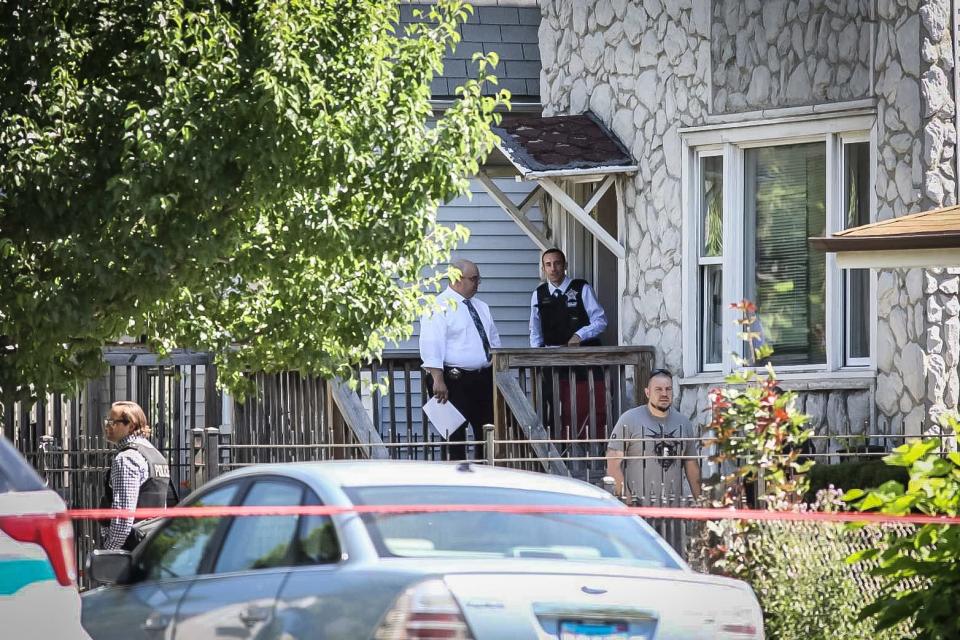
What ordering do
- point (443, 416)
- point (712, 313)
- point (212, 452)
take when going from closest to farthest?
point (212, 452)
point (443, 416)
point (712, 313)

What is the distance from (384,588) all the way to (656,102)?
409 inches

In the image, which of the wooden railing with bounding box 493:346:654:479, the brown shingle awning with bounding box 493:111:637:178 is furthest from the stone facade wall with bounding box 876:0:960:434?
the brown shingle awning with bounding box 493:111:637:178

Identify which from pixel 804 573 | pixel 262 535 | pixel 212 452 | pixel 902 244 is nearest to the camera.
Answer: pixel 262 535

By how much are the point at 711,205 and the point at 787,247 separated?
2.98 ft

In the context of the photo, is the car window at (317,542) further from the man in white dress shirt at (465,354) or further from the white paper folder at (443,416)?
the man in white dress shirt at (465,354)

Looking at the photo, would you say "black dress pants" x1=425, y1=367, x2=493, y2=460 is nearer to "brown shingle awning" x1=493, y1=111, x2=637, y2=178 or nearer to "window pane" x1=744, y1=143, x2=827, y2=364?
"brown shingle awning" x1=493, y1=111, x2=637, y2=178

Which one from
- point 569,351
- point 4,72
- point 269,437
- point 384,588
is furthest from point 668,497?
point 384,588

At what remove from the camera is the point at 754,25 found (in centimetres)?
1492

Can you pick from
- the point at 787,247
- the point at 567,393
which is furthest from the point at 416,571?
the point at 567,393

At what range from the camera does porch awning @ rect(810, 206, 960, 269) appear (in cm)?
1109

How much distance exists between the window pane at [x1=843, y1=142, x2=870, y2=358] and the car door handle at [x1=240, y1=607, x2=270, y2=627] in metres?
8.87

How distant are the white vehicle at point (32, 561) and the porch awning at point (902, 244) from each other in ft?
21.3

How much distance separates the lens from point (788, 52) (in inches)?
579

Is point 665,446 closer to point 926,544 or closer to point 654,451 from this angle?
point 654,451
